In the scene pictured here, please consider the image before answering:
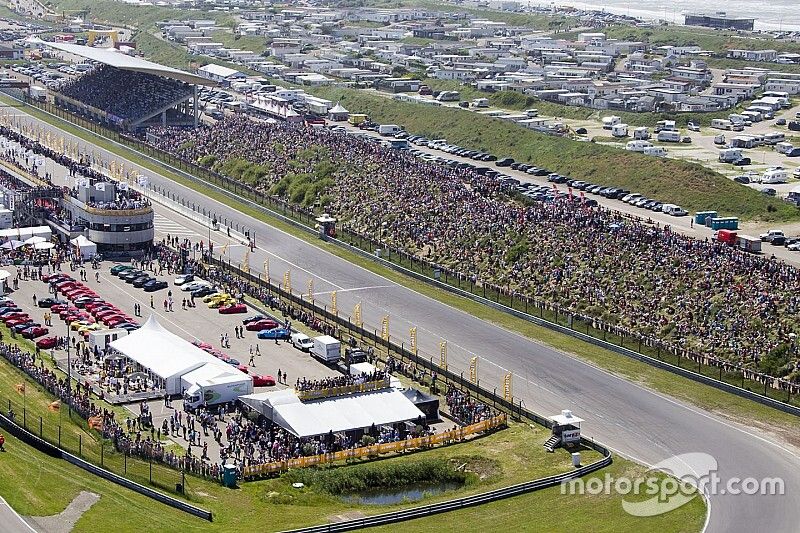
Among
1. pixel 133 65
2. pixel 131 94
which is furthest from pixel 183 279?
pixel 131 94

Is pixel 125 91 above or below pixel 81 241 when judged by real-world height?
above

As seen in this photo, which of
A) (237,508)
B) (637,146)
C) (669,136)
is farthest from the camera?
(669,136)

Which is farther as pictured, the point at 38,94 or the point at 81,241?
the point at 38,94

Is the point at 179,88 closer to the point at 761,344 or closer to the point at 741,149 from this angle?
the point at 741,149

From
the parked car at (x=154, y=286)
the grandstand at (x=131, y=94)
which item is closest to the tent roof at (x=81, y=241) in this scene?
the parked car at (x=154, y=286)

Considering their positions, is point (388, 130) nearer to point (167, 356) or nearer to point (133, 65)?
point (133, 65)

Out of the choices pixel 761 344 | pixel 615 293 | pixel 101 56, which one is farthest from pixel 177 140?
pixel 761 344

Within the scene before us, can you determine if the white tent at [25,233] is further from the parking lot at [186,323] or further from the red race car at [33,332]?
the red race car at [33,332]
